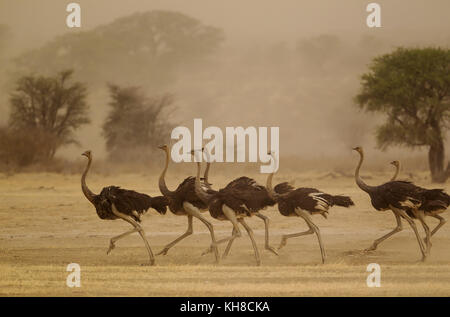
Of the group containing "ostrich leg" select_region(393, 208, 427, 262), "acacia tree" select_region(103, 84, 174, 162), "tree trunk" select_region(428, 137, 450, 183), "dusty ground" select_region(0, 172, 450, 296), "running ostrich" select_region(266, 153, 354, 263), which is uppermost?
"acacia tree" select_region(103, 84, 174, 162)

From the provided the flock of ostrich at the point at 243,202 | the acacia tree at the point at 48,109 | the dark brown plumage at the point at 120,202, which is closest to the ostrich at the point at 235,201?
the flock of ostrich at the point at 243,202

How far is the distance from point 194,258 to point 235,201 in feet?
4.34

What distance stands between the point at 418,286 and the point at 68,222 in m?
7.48

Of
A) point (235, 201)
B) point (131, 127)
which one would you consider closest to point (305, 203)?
point (235, 201)

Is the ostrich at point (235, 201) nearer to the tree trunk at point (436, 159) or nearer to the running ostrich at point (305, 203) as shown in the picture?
the running ostrich at point (305, 203)

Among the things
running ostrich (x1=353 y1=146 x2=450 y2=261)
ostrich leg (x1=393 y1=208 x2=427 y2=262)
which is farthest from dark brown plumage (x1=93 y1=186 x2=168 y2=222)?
ostrich leg (x1=393 y1=208 x2=427 y2=262)

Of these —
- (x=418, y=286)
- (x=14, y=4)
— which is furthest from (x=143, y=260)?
(x=14, y=4)

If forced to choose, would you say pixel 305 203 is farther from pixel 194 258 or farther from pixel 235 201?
pixel 194 258

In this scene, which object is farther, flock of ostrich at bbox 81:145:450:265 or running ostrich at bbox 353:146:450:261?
running ostrich at bbox 353:146:450:261

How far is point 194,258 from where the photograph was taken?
12289 mm

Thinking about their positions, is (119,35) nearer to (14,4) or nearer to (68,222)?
(14,4)

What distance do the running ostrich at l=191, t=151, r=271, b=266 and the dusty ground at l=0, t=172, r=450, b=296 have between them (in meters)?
0.60

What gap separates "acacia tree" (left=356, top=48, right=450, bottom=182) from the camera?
2295 cm

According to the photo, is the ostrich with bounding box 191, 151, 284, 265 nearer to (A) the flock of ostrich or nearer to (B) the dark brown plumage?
(A) the flock of ostrich
